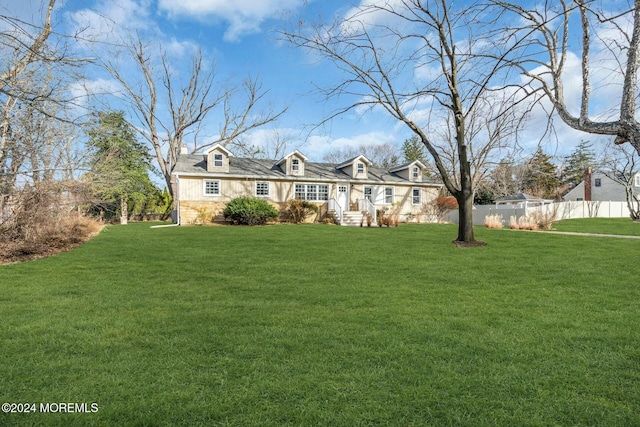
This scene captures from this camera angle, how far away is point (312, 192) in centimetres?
2414

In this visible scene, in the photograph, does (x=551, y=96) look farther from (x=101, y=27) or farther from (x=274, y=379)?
(x=101, y=27)

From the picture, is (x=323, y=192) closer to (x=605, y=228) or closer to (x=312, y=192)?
(x=312, y=192)

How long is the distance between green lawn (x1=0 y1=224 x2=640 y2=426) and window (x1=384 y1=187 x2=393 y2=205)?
18.7 metres

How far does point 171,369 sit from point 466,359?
256cm

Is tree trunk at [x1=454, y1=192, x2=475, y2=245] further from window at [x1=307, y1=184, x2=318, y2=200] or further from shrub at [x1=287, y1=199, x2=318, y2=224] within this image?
window at [x1=307, y1=184, x2=318, y2=200]

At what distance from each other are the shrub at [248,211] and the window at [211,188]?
1.93 m

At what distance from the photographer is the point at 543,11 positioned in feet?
19.4

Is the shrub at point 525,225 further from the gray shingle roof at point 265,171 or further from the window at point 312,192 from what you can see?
the window at point 312,192

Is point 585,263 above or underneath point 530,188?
underneath

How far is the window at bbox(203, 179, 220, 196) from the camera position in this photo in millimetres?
21656

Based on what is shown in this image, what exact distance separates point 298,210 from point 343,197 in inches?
147

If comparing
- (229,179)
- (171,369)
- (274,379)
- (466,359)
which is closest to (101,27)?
(171,369)

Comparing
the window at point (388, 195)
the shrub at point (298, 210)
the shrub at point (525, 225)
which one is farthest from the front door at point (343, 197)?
the shrub at point (525, 225)

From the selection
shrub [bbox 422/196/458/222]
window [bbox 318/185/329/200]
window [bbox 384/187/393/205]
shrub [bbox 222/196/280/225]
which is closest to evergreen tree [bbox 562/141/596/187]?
shrub [bbox 422/196/458/222]
